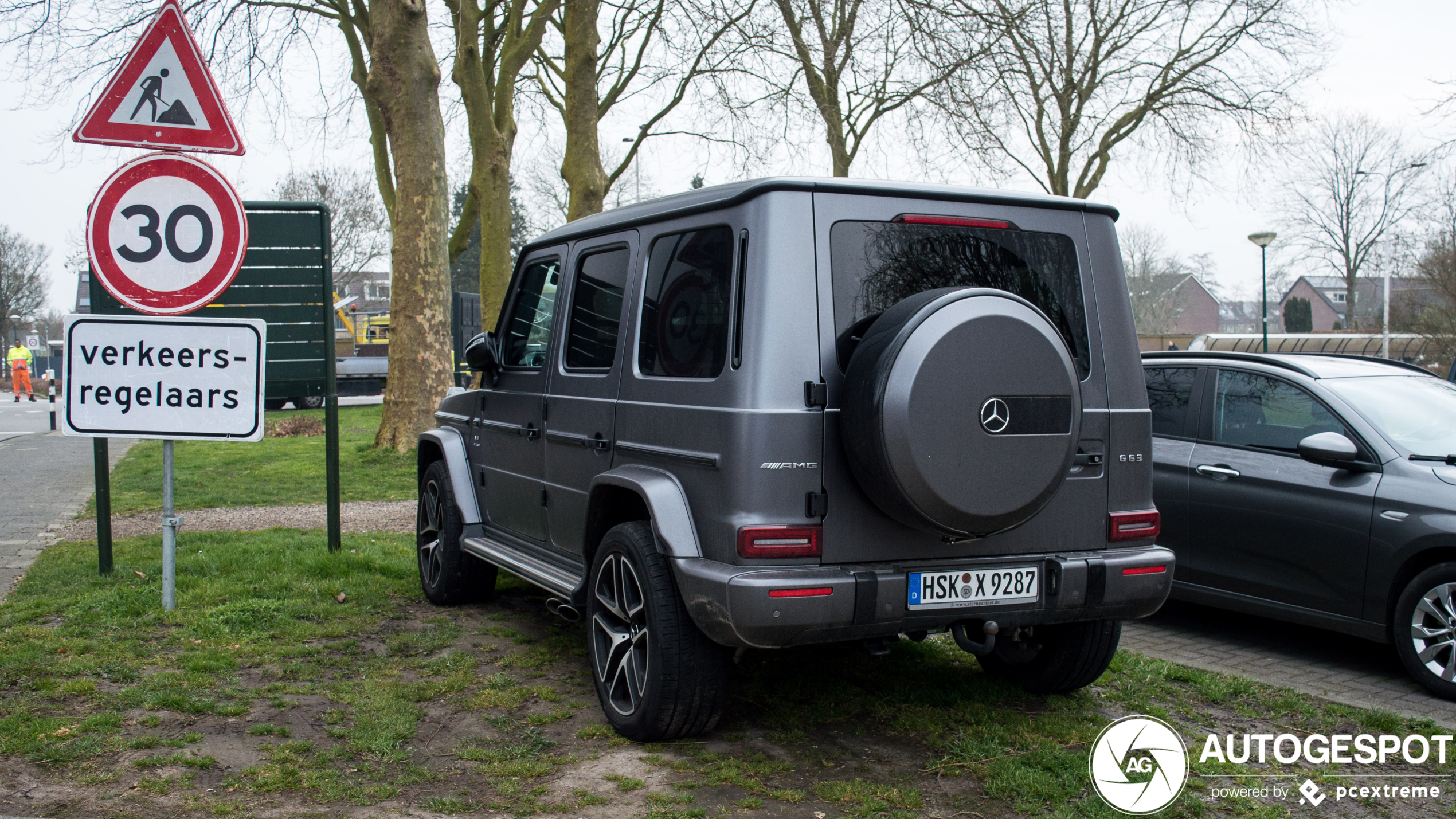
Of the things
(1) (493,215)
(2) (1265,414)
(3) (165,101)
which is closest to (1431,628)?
(2) (1265,414)

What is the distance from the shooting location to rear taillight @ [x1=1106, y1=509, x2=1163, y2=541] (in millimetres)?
4270

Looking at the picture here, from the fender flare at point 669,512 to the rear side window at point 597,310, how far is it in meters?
0.76

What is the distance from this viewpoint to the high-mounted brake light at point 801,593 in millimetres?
3658

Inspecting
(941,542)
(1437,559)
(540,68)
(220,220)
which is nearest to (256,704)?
(220,220)

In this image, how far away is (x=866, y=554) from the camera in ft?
12.7

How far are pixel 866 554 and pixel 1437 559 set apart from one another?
10.1ft

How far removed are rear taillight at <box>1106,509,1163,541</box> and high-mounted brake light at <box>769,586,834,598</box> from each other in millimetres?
1232

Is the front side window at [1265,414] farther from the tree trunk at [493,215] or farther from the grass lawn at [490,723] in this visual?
the tree trunk at [493,215]

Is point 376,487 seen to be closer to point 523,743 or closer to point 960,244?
point 523,743

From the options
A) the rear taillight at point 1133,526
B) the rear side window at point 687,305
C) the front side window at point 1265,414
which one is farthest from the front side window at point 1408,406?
the rear side window at point 687,305

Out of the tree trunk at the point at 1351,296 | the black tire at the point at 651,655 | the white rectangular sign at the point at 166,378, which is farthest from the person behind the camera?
the tree trunk at the point at 1351,296

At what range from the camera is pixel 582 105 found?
15.5m

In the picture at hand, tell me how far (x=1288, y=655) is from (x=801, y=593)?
139 inches

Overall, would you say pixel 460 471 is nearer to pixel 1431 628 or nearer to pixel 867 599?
pixel 867 599
